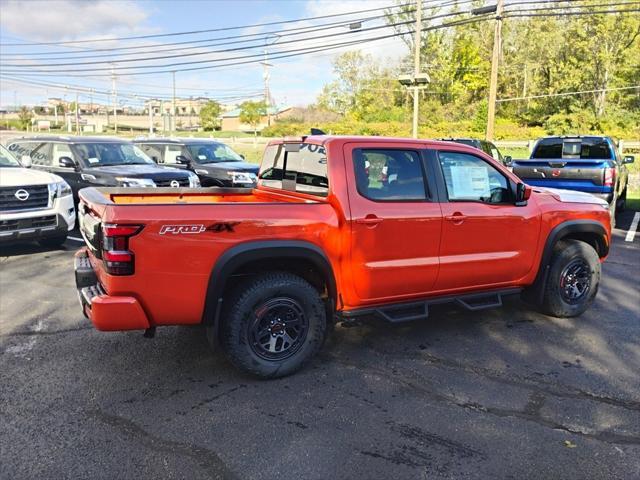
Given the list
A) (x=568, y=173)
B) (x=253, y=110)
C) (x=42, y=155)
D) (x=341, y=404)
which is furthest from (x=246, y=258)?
(x=253, y=110)

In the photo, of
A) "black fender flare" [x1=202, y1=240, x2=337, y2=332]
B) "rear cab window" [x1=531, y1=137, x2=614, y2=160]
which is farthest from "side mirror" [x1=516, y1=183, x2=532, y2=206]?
"rear cab window" [x1=531, y1=137, x2=614, y2=160]

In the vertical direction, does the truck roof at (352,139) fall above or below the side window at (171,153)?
above

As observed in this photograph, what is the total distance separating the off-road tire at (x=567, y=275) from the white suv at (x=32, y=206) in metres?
6.63

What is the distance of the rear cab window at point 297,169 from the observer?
13.8 ft

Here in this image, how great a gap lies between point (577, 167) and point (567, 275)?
17.9ft

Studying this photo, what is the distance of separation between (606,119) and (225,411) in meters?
47.3

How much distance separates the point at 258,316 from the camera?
378 cm

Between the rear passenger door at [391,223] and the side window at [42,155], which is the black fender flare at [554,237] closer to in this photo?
the rear passenger door at [391,223]

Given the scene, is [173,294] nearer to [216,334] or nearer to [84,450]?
[216,334]

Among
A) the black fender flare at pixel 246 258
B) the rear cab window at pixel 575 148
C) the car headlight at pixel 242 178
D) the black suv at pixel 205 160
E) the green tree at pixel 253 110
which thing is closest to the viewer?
the black fender flare at pixel 246 258

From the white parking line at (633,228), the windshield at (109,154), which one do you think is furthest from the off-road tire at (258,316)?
the white parking line at (633,228)

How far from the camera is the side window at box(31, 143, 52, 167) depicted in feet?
34.3

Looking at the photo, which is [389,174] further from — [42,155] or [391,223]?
[42,155]

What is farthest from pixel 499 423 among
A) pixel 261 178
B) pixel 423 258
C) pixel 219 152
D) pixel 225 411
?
pixel 219 152
